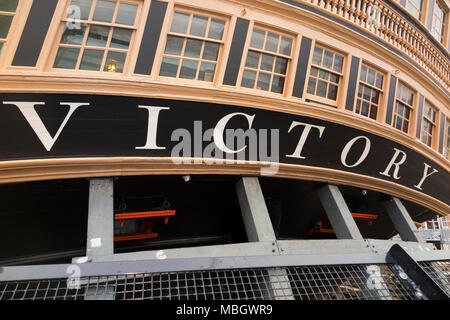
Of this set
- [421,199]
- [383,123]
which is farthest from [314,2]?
[421,199]

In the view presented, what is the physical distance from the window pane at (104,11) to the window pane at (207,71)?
1.36 meters

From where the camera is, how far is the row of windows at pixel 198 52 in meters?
3.81

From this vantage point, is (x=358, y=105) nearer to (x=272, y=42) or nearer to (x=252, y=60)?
(x=272, y=42)

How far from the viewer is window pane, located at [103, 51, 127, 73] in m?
3.95

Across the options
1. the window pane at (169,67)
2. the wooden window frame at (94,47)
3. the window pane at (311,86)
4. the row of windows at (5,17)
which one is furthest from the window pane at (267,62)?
the row of windows at (5,17)

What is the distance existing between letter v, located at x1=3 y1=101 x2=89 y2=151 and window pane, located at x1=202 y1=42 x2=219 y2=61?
1.84 meters

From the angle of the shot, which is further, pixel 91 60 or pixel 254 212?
pixel 254 212

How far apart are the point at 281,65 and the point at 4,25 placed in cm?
376

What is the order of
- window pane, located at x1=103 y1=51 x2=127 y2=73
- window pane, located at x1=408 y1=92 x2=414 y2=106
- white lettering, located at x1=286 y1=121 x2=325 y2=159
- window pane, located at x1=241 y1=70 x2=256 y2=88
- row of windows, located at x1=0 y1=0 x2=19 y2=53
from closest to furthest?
row of windows, located at x1=0 y1=0 x2=19 y2=53, window pane, located at x1=103 y1=51 x2=127 y2=73, window pane, located at x1=241 y1=70 x2=256 y2=88, white lettering, located at x1=286 y1=121 x2=325 y2=159, window pane, located at x1=408 y1=92 x2=414 y2=106

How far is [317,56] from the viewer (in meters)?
5.29

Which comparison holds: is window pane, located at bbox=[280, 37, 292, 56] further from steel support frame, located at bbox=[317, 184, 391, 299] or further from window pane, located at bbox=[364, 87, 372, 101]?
steel support frame, located at bbox=[317, 184, 391, 299]

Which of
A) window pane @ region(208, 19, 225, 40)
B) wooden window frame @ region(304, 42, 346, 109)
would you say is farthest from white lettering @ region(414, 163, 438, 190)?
window pane @ region(208, 19, 225, 40)

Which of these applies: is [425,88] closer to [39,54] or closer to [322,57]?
[322,57]

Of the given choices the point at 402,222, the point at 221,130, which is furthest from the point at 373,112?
the point at 221,130
